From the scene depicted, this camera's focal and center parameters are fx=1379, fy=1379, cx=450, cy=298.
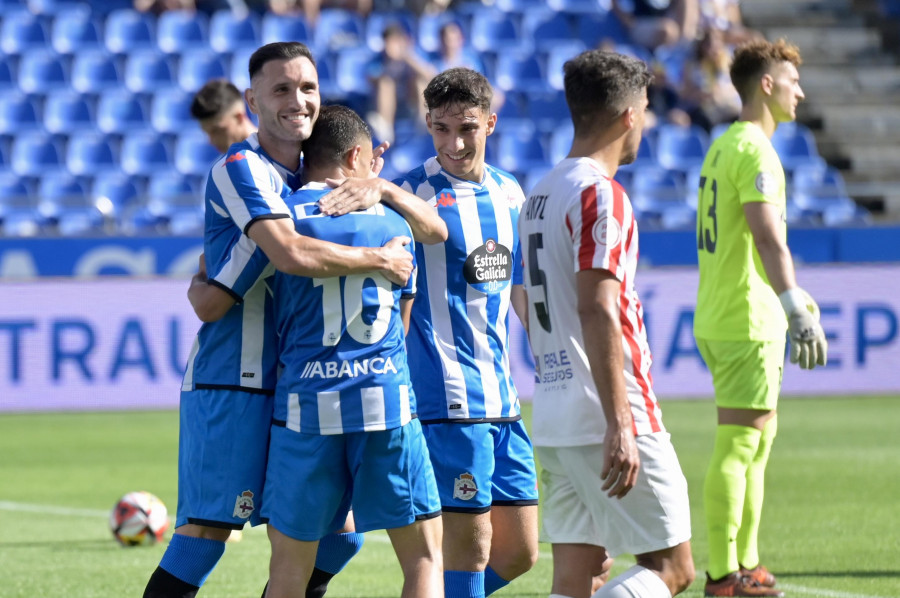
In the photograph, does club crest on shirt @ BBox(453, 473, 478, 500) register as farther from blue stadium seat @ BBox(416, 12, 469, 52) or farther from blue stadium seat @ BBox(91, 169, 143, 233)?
blue stadium seat @ BBox(416, 12, 469, 52)

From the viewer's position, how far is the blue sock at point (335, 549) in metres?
5.30

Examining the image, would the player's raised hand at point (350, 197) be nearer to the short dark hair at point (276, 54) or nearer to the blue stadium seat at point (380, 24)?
the short dark hair at point (276, 54)

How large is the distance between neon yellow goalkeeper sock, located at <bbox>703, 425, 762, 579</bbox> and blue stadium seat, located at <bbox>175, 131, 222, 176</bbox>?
12.0m

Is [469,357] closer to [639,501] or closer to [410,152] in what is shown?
[639,501]

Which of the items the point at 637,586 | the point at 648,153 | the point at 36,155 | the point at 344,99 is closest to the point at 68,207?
the point at 36,155

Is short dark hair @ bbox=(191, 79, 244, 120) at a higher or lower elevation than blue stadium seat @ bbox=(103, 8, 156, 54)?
lower

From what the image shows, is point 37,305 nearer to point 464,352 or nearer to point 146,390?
point 146,390

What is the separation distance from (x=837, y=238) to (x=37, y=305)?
853cm

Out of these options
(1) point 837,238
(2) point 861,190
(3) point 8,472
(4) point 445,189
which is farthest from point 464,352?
(2) point 861,190

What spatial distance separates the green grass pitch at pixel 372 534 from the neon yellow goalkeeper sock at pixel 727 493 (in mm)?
236

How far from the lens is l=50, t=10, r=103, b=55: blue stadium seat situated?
18438 millimetres

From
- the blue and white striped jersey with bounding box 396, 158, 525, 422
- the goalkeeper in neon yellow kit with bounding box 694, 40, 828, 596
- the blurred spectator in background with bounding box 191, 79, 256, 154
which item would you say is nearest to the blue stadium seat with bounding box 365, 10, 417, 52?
the blurred spectator in background with bounding box 191, 79, 256, 154

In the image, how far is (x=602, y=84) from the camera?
4145 mm

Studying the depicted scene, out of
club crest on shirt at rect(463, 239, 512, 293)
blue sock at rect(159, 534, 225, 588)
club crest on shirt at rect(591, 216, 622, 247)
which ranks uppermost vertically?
club crest on shirt at rect(591, 216, 622, 247)
